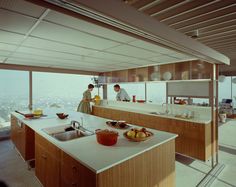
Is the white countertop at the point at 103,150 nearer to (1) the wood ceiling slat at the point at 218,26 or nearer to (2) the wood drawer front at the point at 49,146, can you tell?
(2) the wood drawer front at the point at 49,146

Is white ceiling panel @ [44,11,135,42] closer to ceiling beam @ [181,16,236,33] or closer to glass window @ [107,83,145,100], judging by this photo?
ceiling beam @ [181,16,236,33]

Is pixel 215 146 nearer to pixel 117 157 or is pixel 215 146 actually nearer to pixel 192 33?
pixel 192 33

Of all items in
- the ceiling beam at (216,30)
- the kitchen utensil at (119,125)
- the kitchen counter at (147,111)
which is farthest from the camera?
the kitchen counter at (147,111)

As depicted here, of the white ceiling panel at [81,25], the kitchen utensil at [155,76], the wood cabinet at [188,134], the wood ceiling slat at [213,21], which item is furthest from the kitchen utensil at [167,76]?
the white ceiling panel at [81,25]

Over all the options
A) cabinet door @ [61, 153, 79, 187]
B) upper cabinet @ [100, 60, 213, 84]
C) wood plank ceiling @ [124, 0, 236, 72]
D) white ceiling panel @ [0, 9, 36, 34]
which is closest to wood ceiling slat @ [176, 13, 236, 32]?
wood plank ceiling @ [124, 0, 236, 72]

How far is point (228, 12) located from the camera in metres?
1.82

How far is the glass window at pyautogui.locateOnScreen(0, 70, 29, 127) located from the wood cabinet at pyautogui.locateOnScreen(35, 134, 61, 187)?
3.45m

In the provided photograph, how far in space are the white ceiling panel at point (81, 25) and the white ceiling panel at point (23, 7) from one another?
104 millimetres

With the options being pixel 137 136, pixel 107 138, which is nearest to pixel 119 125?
pixel 137 136

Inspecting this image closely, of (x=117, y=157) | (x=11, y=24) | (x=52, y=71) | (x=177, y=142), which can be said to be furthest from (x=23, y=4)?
(x=52, y=71)

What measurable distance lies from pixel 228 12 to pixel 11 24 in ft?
8.25

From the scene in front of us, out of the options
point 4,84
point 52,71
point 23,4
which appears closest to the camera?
point 23,4

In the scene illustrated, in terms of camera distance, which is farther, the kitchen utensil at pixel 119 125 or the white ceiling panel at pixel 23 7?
the kitchen utensil at pixel 119 125

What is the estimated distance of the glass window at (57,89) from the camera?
17.7 ft
